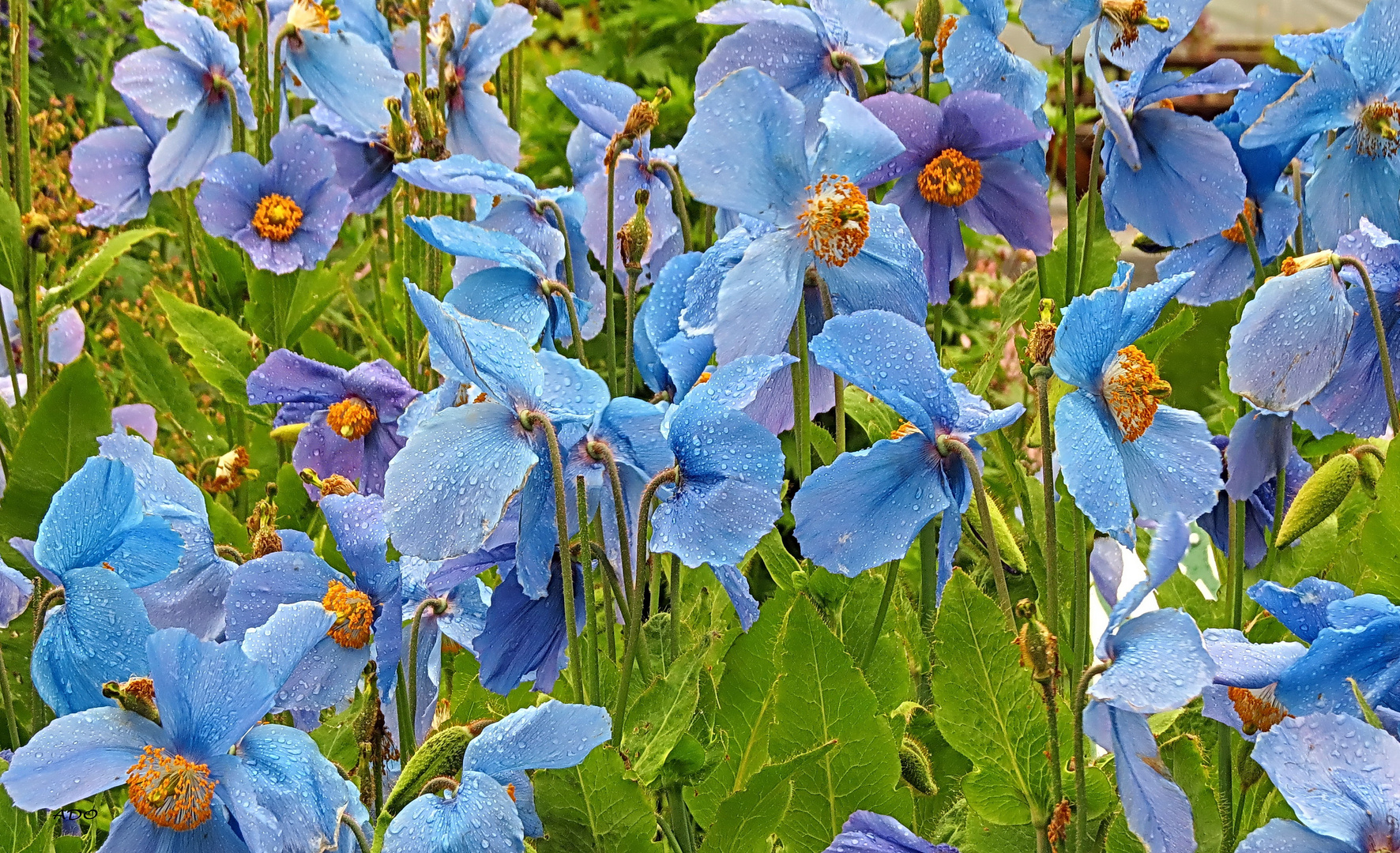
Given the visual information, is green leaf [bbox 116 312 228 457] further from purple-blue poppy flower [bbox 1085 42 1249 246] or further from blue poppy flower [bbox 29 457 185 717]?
purple-blue poppy flower [bbox 1085 42 1249 246]

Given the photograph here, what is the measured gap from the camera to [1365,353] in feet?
2.31

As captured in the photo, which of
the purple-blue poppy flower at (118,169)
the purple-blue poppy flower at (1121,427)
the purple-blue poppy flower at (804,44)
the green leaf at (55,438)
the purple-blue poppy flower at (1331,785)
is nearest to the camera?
the purple-blue poppy flower at (1331,785)

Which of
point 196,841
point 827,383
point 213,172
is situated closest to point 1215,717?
point 827,383

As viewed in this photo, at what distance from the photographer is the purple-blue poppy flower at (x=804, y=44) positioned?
2.42 feet

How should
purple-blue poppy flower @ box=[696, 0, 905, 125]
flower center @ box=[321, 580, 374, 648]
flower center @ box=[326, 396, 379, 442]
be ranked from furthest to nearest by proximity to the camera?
flower center @ box=[326, 396, 379, 442] < purple-blue poppy flower @ box=[696, 0, 905, 125] < flower center @ box=[321, 580, 374, 648]

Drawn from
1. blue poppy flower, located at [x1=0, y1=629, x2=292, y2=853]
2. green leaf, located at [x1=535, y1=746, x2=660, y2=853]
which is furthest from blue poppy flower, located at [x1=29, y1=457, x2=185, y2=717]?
green leaf, located at [x1=535, y1=746, x2=660, y2=853]

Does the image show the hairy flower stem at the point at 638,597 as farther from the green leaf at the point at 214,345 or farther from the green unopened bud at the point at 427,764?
the green leaf at the point at 214,345

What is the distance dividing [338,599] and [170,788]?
18 cm

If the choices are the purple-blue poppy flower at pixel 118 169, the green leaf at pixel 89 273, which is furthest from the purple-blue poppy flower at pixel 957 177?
the purple-blue poppy flower at pixel 118 169

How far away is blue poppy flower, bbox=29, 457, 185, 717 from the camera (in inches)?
21.0

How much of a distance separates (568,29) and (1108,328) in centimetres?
286

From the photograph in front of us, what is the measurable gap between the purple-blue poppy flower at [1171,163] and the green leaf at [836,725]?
13.3 inches

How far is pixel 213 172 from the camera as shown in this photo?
1.22 metres

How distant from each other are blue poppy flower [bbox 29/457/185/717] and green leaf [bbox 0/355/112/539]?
1.09 ft
